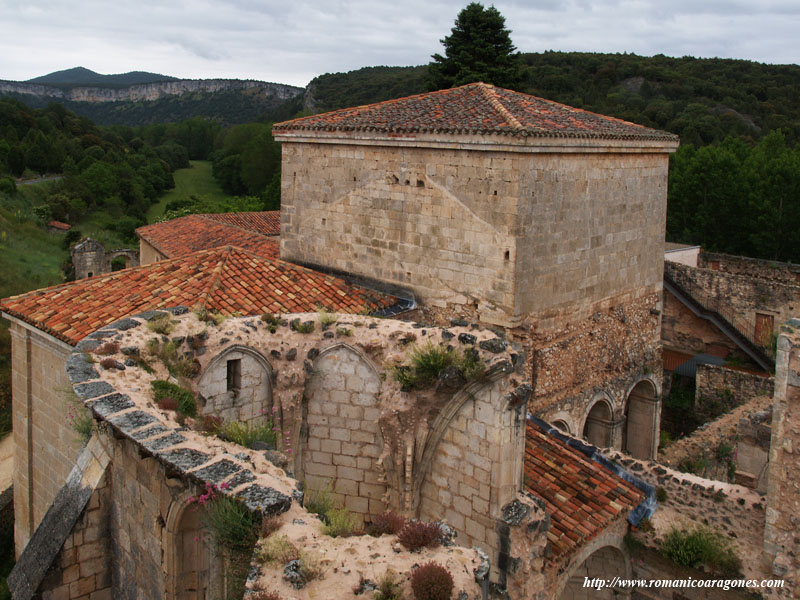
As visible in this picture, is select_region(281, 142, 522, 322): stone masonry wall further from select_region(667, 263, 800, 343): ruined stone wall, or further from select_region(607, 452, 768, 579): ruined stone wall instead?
select_region(667, 263, 800, 343): ruined stone wall

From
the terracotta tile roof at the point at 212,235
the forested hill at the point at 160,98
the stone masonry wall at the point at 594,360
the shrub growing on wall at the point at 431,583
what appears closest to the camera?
the shrub growing on wall at the point at 431,583

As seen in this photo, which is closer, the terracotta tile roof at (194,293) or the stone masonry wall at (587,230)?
the terracotta tile roof at (194,293)

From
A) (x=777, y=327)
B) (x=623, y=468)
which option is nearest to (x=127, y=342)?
(x=623, y=468)

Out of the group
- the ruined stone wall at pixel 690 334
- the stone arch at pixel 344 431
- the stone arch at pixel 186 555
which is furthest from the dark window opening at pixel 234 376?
the ruined stone wall at pixel 690 334

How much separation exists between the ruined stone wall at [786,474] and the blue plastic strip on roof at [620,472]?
147 centimetres

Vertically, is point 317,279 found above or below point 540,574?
above

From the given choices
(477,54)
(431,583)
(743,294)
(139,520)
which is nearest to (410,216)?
(139,520)

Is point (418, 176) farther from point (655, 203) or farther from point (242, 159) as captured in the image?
point (242, 159)

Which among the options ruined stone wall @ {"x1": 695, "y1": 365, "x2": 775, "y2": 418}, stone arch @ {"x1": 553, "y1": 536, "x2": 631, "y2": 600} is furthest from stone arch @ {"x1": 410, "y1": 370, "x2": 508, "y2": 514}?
ruined stone wall @ {"x1": 695, "y1": 365, "x2": 775, "y2": 418}

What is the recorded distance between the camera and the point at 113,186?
58281 mm

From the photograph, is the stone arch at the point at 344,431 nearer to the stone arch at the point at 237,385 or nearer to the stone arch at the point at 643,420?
the stone arch at the point at 237,385

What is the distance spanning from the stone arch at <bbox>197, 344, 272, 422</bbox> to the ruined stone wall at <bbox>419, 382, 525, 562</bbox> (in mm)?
2236

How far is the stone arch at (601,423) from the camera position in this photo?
15.2m

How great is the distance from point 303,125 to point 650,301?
8139mm
